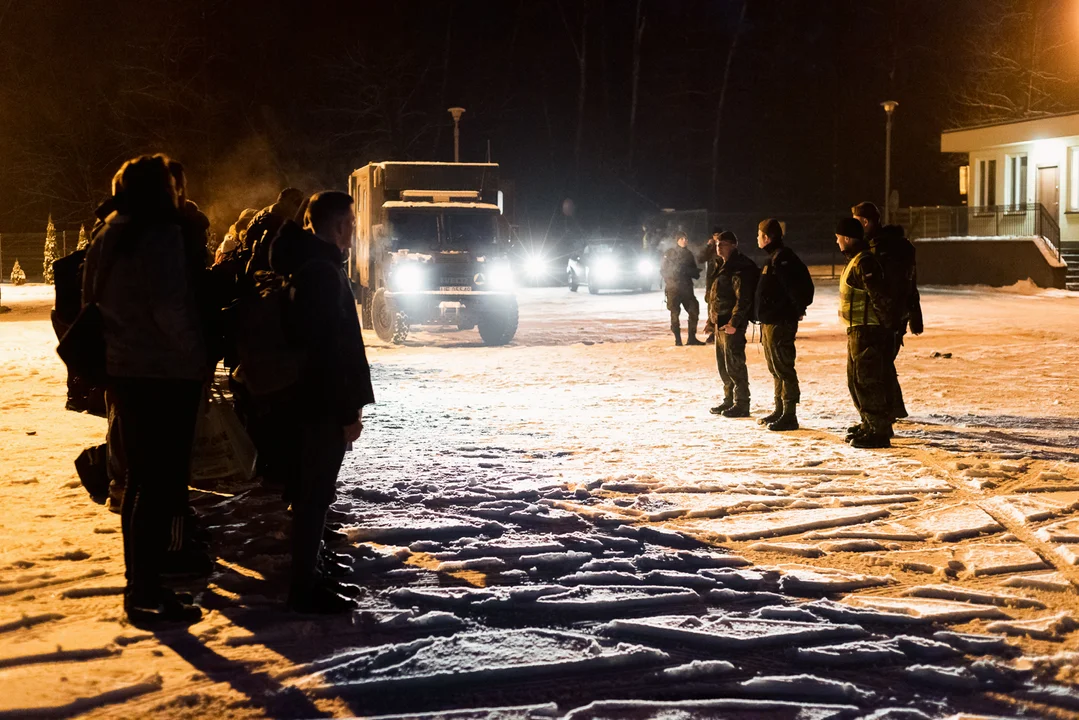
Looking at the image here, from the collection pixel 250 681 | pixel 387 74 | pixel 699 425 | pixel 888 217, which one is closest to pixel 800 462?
pixel 699 425

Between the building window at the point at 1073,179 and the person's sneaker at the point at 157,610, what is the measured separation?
3602 centimetres

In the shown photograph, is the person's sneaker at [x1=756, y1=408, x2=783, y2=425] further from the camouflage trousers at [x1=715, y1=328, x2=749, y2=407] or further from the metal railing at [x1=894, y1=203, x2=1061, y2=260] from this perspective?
the metal railing at [x1=894, y1=203, x2=1061, y2=260]

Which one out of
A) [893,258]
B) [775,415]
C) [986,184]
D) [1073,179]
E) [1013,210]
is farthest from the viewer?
[986,184]

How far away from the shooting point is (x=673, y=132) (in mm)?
55719

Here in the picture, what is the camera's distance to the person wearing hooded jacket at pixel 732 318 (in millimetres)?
10469

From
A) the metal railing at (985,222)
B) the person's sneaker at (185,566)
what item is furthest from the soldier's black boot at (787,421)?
the metal railing at (985,222)

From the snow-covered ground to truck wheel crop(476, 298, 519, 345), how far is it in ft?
24.4

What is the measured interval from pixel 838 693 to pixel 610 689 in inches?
31.9

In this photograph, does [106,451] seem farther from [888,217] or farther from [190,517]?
[888,217]

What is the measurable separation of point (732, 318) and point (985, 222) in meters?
28.1

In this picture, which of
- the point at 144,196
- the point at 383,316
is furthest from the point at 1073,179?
the point at 144,196

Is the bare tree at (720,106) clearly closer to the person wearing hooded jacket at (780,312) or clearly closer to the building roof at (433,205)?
the building roof at (433,205)

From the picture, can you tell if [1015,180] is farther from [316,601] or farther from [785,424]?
[316,601]

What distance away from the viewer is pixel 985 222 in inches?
1400
